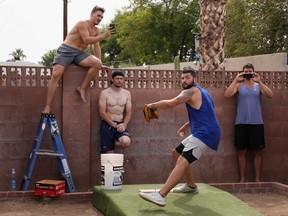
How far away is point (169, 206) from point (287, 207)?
7.02 ft

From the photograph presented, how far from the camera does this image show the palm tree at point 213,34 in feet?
31.3

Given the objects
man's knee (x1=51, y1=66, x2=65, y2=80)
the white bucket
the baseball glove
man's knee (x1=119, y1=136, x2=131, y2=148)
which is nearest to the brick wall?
man's knee (x1=51, y1=66, x2=65, y2=80)

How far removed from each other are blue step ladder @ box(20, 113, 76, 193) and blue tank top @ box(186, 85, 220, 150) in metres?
Result: 2.32

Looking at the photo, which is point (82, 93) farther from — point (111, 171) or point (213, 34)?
point (213, 34)

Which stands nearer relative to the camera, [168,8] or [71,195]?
[71,195]

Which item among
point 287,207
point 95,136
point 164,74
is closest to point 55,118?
point 95,136

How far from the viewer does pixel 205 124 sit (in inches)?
227

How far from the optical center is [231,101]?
8523 millimetres

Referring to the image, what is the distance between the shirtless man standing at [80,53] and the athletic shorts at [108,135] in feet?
1.83

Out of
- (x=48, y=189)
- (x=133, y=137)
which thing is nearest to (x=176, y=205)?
(x=48, y=189)

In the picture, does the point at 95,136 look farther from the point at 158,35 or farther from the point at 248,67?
the point at 158,35

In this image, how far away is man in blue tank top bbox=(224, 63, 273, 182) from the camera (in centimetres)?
817

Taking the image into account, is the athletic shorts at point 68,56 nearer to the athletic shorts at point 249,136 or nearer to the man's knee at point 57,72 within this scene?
the man's knee at point 57,72

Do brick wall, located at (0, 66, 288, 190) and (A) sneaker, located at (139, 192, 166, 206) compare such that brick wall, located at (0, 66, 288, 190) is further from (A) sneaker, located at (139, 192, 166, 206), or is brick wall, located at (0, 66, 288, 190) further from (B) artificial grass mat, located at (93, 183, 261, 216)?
(A) sneaker, located at (139, 192, 166, 206)
